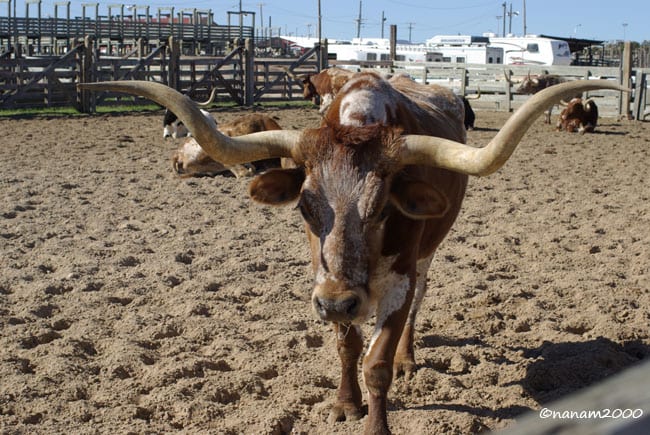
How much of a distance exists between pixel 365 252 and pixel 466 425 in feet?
3.61

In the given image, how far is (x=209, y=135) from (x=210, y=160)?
775 cm

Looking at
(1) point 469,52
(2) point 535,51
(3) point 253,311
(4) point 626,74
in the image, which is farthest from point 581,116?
(2) point 535,51

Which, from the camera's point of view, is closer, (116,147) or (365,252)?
(365,252)

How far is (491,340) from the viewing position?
554 cm

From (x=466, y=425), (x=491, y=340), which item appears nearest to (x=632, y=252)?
(x=491, y=340)

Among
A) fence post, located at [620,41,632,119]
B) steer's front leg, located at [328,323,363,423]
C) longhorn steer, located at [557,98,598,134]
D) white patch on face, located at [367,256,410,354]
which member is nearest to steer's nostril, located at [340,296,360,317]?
white patch on face, located at [367,256,410,354]

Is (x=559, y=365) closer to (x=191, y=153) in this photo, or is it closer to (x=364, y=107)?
(x=364, y=107)

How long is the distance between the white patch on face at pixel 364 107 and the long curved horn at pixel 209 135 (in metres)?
0.30

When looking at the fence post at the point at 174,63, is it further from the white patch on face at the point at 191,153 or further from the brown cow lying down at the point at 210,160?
the white patch on face at the point at 191,153

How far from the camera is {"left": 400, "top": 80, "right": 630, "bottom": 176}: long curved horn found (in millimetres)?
3828

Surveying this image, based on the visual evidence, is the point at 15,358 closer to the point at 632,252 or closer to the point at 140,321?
the point at 140,321

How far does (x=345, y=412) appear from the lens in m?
4.33

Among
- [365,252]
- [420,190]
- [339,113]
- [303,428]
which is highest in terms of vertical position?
[339,113]

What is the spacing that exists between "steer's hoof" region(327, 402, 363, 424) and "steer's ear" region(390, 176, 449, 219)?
3.70 ft
